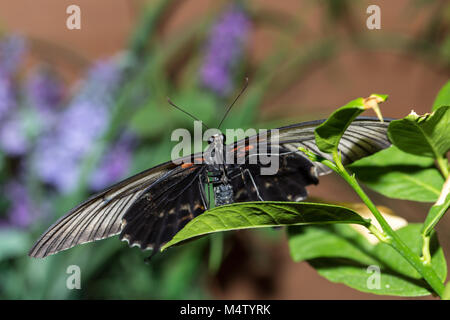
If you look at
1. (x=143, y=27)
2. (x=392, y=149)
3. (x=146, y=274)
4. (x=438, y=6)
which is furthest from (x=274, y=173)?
(x=438, y=6)

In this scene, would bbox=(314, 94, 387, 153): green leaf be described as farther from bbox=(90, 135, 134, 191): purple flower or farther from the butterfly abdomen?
bbox=(90, 135, 134, 191): purple flower

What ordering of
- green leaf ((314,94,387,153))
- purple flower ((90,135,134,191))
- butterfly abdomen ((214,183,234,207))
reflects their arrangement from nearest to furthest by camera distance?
green leaf ((314,94,387,153)) < butterfly abdomen ((214,183,234,207)) < purple flower ((90,135,134,191))

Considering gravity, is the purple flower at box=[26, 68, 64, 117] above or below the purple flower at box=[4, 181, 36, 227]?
above

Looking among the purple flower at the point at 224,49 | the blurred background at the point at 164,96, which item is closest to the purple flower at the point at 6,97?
the blurred background at the point at 164,96

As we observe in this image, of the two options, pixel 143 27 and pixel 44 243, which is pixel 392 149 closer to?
pixel 44 243

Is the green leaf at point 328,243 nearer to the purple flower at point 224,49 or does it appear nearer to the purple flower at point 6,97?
the purple flower at point 224,49

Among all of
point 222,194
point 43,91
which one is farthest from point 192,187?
point 43,91

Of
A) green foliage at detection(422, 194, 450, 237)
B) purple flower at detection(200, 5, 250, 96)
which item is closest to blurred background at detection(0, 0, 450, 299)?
purple flower at detection(200, 5, 250, 96)
